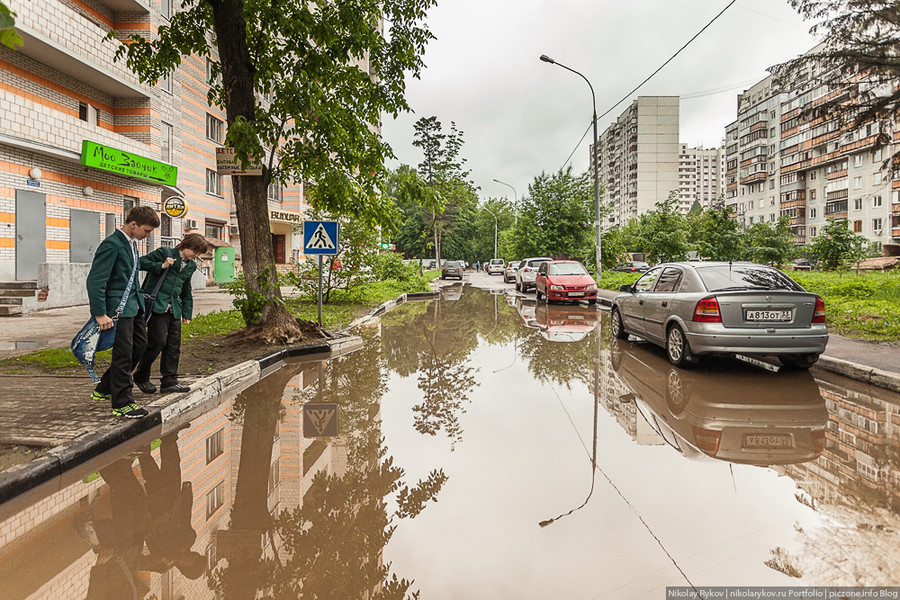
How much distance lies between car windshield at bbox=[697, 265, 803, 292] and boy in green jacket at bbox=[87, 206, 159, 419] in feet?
23.5

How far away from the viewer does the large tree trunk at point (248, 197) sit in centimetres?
977

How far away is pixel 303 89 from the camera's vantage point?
31.1 ft

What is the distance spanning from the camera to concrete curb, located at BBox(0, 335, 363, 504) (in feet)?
12.7

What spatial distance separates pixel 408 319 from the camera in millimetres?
16609

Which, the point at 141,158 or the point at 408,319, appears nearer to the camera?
the point at 408,319

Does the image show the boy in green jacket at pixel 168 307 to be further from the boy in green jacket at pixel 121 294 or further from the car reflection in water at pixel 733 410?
the car reflection in water at pixel 733 410

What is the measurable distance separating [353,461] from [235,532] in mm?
1314

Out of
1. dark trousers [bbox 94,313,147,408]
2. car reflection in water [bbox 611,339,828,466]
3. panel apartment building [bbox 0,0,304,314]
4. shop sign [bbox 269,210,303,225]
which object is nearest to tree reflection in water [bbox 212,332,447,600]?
dark trousers [bbox 94,313,147,408]

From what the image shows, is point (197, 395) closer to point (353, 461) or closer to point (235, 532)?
point (353, 461)

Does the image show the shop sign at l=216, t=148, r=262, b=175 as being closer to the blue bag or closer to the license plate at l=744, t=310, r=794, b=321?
the blue bag

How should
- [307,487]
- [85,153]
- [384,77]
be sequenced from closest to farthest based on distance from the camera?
[307,487] < [384,77] < [85,153]

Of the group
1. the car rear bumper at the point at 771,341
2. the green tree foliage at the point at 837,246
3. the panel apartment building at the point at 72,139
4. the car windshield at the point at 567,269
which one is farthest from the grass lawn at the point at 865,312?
the panel apartment building at the point at 72,139

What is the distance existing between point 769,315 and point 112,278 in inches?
306

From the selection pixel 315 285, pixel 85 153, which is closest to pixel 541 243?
pixel 315 285
